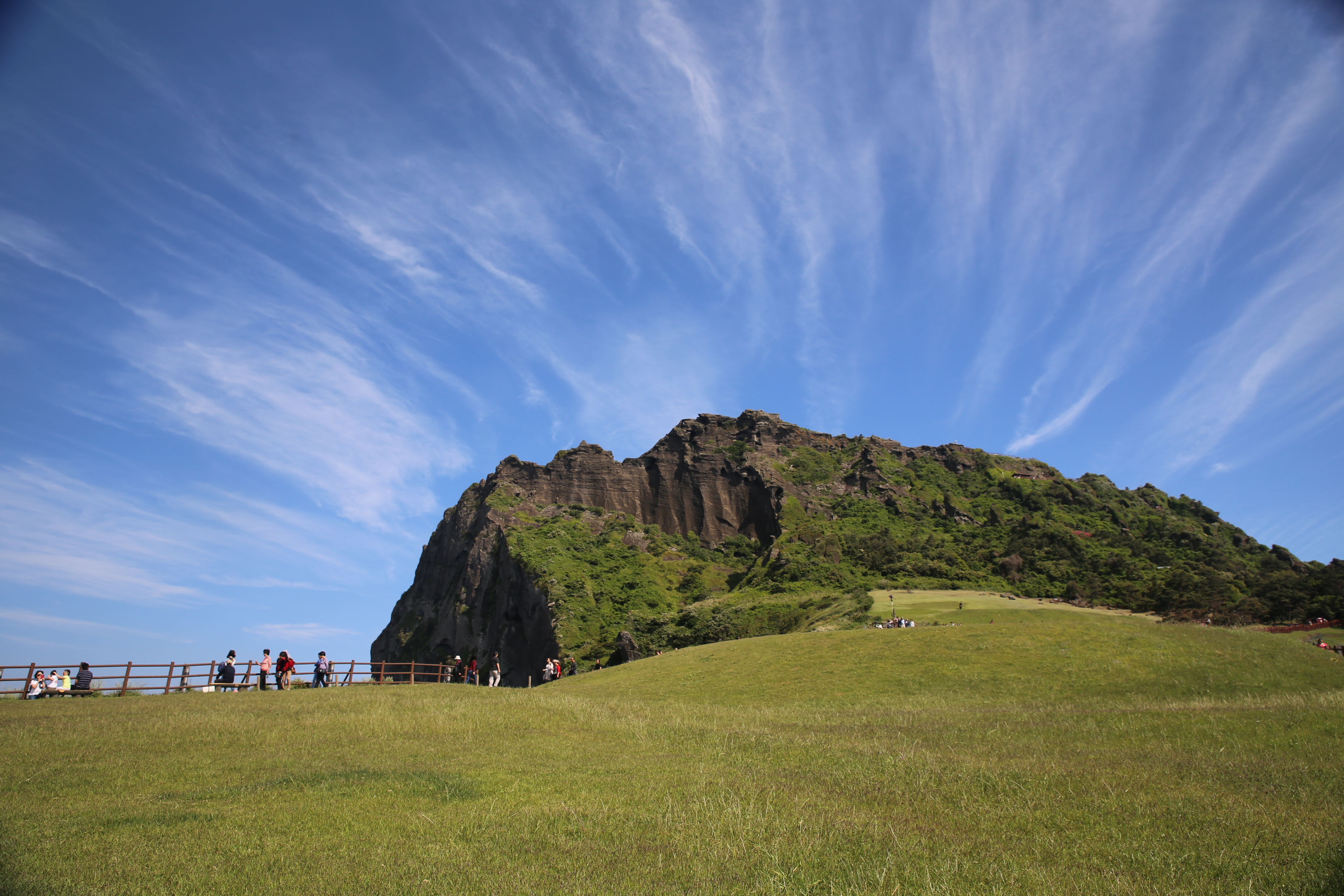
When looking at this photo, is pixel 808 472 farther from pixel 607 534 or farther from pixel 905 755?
pixel 905 755

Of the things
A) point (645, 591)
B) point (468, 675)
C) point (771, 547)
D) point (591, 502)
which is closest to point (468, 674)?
point (468, 675)

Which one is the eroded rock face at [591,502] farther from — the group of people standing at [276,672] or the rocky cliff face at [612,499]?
the group of people standing at [276,672]

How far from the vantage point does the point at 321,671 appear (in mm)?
32375

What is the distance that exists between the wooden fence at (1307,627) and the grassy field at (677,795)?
86.1 feet

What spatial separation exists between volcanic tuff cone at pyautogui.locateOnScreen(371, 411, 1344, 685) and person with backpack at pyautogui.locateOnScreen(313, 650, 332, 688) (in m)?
34.5

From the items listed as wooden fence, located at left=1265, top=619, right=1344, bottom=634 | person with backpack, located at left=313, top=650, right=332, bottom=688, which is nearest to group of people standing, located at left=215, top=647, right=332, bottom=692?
person with backpack, located at left=313, top=650, right=332, bottom=688

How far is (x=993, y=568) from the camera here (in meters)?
87.1

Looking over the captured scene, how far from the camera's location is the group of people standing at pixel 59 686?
2808 cm

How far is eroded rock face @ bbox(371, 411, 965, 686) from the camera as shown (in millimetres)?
103875

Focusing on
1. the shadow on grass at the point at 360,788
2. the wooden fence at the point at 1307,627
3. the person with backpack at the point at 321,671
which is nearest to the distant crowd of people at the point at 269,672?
the person with backpack at the point at 321,671

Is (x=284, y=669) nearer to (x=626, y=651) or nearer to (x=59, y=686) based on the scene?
(x=59, y=686)

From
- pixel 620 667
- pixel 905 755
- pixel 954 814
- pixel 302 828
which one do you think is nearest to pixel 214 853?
pixel 302 828

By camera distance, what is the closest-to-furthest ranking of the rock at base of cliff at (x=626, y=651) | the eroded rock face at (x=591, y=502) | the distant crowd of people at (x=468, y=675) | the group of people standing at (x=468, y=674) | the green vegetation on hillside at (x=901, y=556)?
the distant crowd of people at (x=468, y=675) < the group of people standing at (x=468, y=674) < the rock at base of cliff at (x=626, y=651) < the green vegetation on hillside at (x=901, y=556) < the eroded rock face at (x=591, y=502)

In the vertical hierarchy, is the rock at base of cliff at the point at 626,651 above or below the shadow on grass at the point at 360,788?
above
